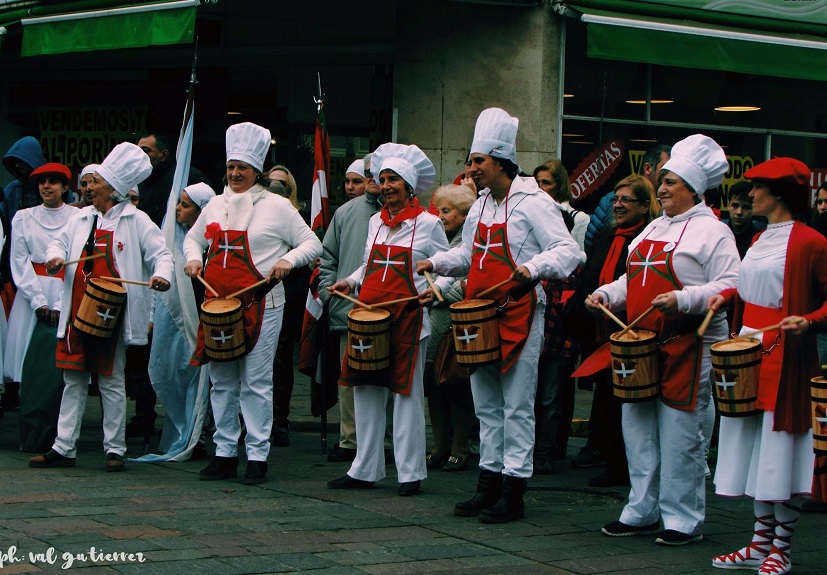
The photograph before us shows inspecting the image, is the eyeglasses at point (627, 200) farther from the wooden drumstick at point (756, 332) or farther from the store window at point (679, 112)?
the store window at point (679, 112)

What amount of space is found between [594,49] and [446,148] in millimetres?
1812

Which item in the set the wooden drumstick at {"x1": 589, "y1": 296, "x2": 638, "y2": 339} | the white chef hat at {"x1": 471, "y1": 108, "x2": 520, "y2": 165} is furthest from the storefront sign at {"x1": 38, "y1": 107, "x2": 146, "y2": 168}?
the wooden drumstick at {"x1": 589, "y1": 296, "x2": 638, "y2": 339}

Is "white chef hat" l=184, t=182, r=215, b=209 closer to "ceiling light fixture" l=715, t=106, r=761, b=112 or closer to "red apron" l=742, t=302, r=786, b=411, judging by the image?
"red apron" l=742, t=302, r=786, b=411

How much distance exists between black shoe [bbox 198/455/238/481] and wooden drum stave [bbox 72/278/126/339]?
1.08 meters

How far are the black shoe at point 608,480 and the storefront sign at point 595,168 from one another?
18.7 ft

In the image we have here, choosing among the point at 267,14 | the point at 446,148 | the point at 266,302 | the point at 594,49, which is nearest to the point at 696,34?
the point at 594,49

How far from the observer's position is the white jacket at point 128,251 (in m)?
9.07

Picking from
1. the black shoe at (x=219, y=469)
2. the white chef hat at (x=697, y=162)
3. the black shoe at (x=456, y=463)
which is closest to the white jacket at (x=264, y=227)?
the black shoe at (x=219, y=469)

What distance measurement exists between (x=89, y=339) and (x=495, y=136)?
3125 millimetres

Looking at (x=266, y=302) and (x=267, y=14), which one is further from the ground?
(x=267, y=14)

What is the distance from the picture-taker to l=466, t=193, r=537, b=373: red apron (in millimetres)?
7465

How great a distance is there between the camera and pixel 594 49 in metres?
13.4

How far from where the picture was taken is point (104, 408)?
29.8 feet

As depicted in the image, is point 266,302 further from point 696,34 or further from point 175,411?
point 696,34
